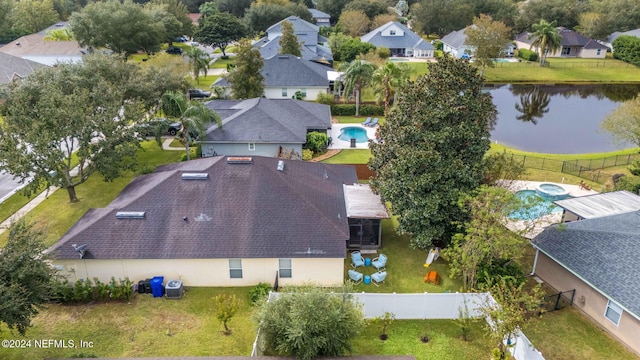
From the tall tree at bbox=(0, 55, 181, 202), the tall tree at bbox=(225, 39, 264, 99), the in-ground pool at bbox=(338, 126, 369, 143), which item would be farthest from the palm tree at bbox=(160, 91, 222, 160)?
the in-ground pool at bbox=(338, 126, 369, 143)

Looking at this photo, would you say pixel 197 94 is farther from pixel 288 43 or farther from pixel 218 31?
pixel 218 31

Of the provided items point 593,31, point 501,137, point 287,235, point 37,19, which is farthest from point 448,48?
point 37,19

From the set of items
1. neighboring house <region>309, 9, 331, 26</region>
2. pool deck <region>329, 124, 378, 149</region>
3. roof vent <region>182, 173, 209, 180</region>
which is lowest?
pool deck <region>329, 124, 378, 149</region>

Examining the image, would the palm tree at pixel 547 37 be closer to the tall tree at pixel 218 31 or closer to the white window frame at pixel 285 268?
the tall tree at pixel 218 31

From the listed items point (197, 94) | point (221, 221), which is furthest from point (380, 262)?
point (197, 94)

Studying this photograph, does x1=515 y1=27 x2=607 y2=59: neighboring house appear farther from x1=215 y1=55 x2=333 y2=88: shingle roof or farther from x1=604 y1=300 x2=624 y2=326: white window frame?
x1=604 y1=300 x2=624 y2=326: white window frame

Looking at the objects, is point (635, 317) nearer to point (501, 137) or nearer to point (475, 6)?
point (501, 137)
